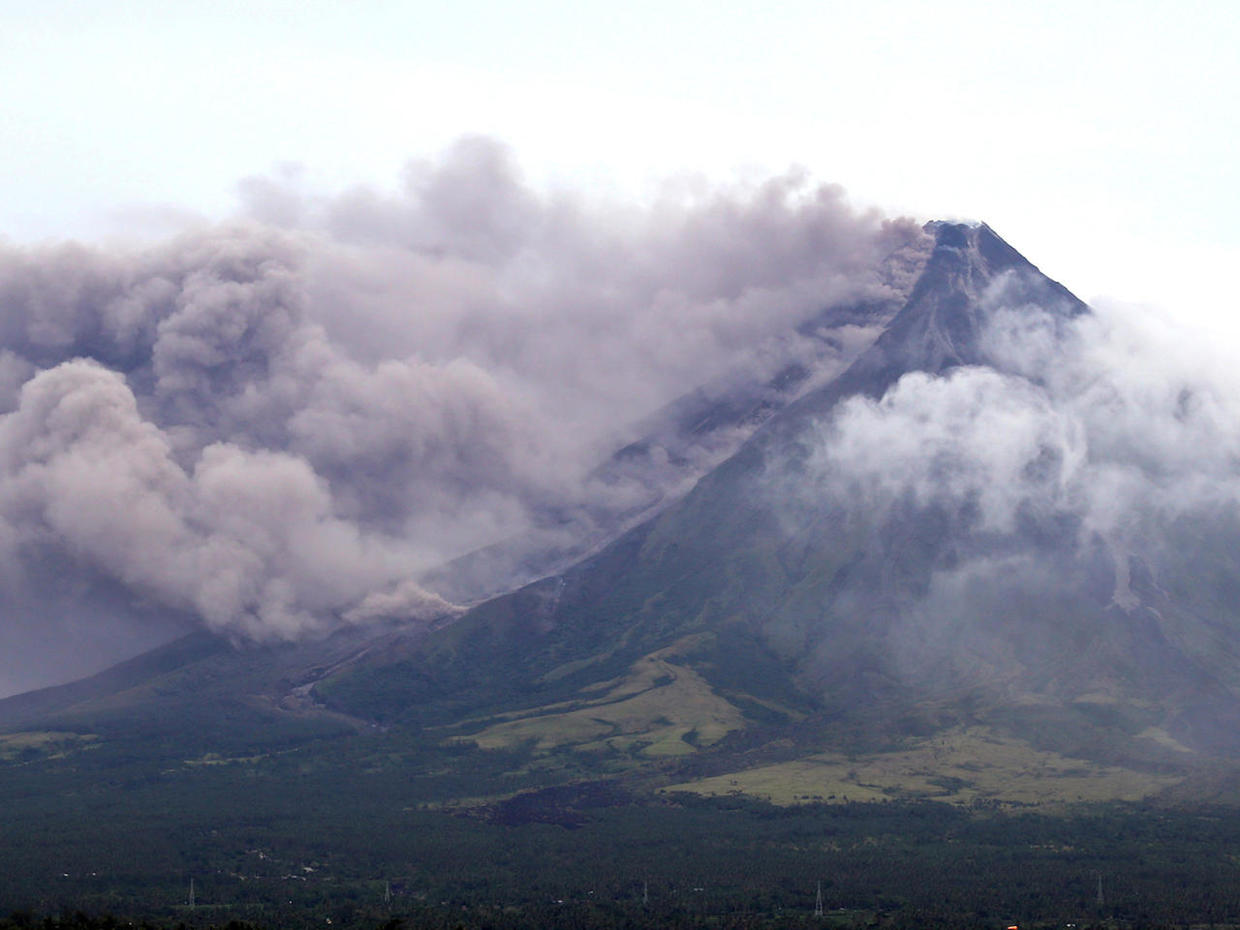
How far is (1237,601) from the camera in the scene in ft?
605

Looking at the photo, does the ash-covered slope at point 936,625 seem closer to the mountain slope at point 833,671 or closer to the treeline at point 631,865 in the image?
the mountain slope at point 833,671

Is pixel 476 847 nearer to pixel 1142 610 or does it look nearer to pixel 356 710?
pixel 356 710

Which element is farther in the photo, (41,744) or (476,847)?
(41,744)

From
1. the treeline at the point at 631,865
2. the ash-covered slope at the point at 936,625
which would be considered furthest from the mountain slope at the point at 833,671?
the treeline at the point at 631,865

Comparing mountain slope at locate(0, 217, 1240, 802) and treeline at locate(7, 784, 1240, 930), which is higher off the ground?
mountain slope at locate(0, 217, 1240, 802)

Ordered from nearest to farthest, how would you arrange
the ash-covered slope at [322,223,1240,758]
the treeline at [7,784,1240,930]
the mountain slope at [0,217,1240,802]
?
the treeline at [7,784,1240,930], the mountain slope at [0,217,1240,802], the ash-covered slope at [322,223,1240,758]

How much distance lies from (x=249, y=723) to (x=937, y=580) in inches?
2876

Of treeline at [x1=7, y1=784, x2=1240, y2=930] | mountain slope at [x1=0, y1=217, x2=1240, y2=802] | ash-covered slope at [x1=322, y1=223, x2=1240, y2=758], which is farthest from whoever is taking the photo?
ash-covered slope at [x1=322, y1=223, x2=1240, y2=758]

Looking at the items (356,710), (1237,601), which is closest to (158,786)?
(356,710)

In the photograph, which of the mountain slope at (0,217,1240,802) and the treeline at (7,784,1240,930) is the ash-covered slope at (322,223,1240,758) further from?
the treeline at (7,784,1240,930)

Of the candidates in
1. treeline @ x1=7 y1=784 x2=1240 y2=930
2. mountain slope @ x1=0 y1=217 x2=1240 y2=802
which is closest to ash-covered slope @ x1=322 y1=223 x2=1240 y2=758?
mountain slope @ x1=0 y1=217 x2=1240 y2=802

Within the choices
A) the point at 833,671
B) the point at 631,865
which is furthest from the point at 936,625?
the point at 631,865

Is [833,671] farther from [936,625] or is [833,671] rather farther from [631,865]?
[631,865]

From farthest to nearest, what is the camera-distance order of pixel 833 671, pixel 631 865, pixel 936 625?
pixel 936 625, pixel 833 671, pixel 631 865
